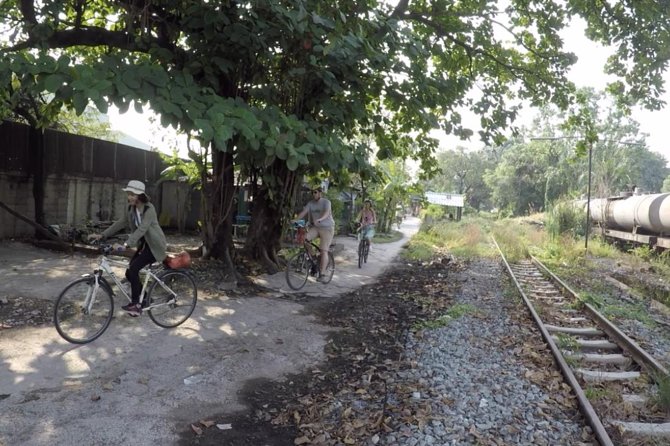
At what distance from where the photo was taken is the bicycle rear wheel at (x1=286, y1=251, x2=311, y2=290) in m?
9.23

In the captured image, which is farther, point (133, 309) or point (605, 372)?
point (133, 309)

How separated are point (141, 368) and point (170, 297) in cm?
140

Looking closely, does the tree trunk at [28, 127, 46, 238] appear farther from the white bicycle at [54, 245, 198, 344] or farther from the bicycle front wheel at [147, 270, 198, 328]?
the bicycle front wheel at [147, 270, 198, 328]

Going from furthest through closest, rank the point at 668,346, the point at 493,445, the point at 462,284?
the point at 462,284
the point at 668,346
the point at 493,445

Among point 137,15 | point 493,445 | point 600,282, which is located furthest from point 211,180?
point 600,282

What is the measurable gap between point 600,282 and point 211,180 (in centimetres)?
943

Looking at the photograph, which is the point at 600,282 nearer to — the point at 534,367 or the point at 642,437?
the point at 534,367

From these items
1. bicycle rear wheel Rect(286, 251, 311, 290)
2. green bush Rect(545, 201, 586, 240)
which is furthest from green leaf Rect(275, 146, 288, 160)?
green bush Rect(545, 201, 586, 240)

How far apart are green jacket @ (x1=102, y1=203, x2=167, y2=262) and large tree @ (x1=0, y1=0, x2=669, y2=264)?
1079 millimetres

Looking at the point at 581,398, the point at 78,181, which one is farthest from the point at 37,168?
the point at 581,398

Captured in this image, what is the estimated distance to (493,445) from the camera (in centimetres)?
382

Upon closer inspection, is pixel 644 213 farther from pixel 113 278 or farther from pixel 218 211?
pixel 113 278

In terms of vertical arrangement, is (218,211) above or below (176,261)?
above

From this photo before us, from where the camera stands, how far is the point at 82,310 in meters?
5.48
